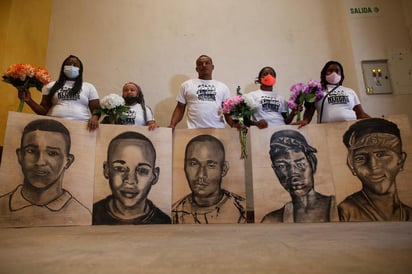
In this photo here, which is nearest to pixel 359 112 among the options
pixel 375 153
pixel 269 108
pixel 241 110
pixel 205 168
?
pixel 375 153

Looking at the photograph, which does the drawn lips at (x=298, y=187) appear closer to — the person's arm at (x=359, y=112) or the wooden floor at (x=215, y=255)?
the person's arm at (x=359, y=112)

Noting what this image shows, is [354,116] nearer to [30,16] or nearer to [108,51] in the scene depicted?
[108,51]

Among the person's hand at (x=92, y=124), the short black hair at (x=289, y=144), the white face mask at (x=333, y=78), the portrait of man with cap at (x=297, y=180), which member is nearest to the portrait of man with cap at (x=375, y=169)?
the portrait of man with cap at (x=297, y=180)

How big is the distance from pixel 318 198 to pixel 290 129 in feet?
2.38

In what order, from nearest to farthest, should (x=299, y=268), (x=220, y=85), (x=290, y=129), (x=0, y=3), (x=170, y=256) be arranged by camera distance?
1. (x=299, y=268)
2. (x=170, y=256)
3. (x=290, y=129)
4. (x=220, y=85)
5. (x=0, y=3)

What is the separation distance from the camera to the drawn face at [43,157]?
2514mm

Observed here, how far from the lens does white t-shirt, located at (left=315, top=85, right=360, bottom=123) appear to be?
303 cm

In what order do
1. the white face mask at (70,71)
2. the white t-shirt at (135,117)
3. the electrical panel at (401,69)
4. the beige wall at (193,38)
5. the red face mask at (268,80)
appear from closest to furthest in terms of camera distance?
the white face mask at (70,71) → the white t-shirt at (135,117) → the red face mask at (268,80) → the electrical panel at (401,69) → the beige wall at (193,38)

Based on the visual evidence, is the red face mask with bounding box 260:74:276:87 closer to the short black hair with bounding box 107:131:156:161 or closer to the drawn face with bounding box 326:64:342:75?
the drawn face with bounding box 326:64:342:75

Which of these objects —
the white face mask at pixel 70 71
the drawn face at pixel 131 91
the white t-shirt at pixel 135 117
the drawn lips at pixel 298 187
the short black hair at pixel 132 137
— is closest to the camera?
the drawn lips at pixel 298 187

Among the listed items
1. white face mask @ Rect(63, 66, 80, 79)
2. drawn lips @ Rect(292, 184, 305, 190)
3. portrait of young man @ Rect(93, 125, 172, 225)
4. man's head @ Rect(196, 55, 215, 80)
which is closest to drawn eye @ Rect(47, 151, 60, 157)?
portrait of young man @ Rect(93, 125, 172, 225)

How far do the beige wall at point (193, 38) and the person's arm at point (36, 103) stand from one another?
117cm

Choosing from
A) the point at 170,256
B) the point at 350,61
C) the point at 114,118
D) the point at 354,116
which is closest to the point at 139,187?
the point at 114,118

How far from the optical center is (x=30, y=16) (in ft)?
14.1
